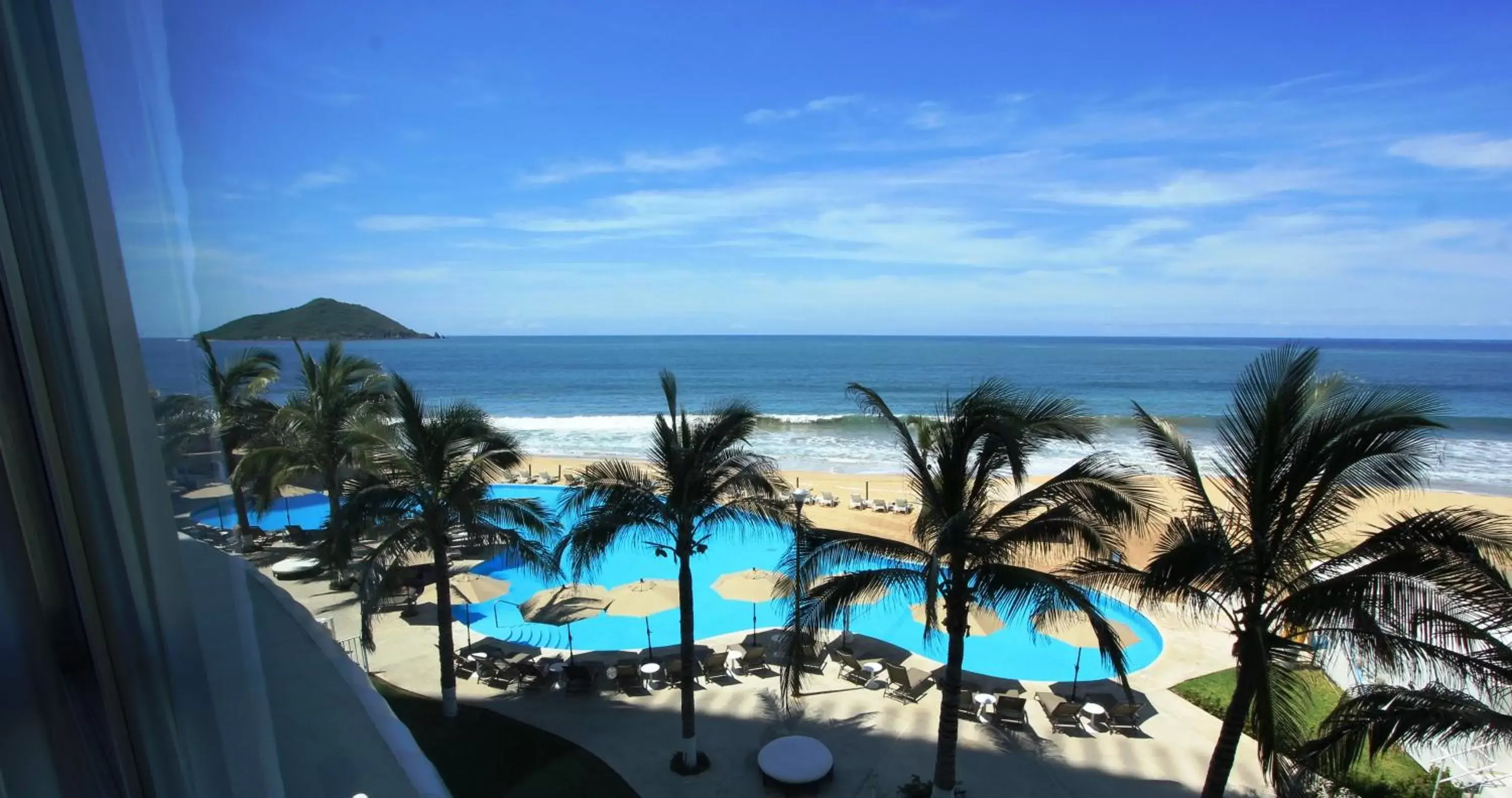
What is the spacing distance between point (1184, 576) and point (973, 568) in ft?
6.28

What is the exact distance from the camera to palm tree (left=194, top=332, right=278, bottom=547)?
1.41m

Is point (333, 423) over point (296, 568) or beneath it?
beneath

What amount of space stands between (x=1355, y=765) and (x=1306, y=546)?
434cm

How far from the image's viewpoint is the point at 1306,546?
21.3ft

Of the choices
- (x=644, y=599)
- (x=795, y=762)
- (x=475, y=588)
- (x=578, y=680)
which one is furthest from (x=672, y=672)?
(x=475, y=588)

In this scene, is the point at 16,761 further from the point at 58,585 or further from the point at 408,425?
the point at 408,425

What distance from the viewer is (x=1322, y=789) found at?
815 cm

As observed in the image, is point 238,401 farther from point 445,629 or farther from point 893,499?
point 893,499

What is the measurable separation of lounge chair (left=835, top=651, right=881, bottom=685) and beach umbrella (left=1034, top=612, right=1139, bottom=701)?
2.65 m

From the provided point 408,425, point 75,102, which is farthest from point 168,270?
point 408,425

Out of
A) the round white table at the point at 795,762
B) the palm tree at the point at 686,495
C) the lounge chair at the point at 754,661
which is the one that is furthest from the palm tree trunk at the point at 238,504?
the lounge chair at the point at 754,661

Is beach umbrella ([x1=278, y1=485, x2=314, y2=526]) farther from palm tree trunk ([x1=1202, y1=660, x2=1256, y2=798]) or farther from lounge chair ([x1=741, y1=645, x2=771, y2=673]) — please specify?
lounge chair ([x1=741, y1=645, x2=771, y2=673])

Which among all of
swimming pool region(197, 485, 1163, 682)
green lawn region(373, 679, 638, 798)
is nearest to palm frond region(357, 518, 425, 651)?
green lawn region(373, 679, 638, 798)

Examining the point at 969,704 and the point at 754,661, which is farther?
the point at 754,661
